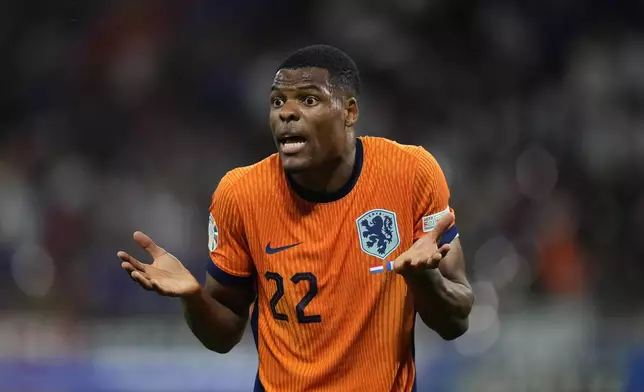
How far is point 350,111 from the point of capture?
13.4 feet

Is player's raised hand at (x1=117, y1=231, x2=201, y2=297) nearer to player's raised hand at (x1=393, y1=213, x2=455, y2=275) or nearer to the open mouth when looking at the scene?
the open mouth

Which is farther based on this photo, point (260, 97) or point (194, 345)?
point (260, 97)

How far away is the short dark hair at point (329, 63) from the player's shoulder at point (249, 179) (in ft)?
1.36

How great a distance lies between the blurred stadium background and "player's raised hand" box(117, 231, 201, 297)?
3.79m

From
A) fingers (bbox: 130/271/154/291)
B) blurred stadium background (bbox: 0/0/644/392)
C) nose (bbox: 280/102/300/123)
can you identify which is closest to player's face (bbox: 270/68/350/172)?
nose (bbox: 280/102/300/123)

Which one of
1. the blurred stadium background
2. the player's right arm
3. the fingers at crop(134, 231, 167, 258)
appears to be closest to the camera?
the fingers at crop(134, 231, 167, 258)

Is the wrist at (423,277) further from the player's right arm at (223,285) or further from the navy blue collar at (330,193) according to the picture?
the player's right arm at (223,285)

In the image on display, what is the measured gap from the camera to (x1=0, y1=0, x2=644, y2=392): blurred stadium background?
25.8 ft

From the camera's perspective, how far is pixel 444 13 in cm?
1095

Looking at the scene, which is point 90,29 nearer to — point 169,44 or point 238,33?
point 169,44

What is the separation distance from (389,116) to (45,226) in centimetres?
356

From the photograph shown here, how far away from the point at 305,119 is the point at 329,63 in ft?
0.87

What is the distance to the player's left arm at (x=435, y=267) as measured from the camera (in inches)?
140

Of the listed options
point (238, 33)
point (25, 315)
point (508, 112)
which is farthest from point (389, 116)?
point (25, 315)
